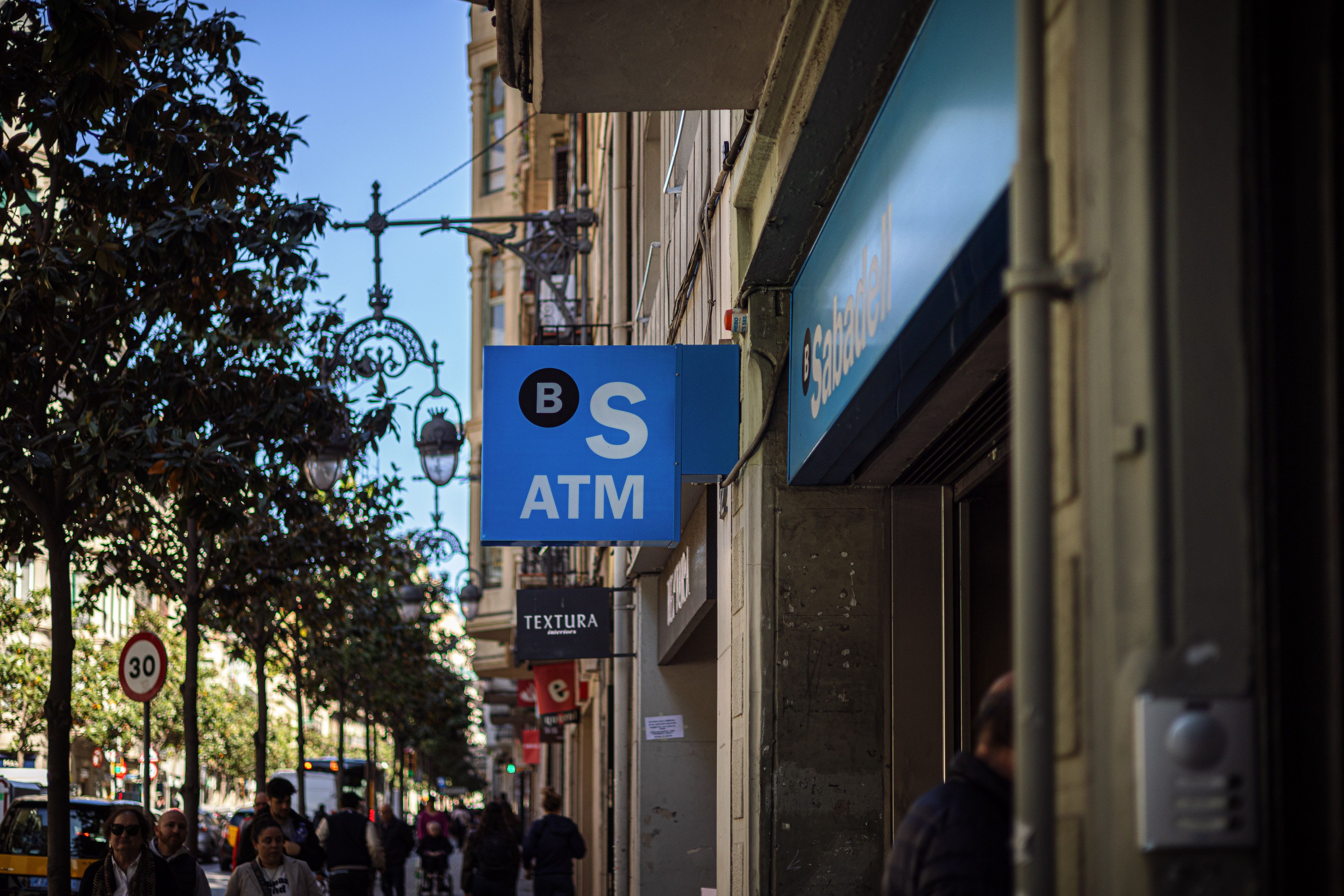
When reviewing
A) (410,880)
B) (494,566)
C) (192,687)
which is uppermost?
(494,566)

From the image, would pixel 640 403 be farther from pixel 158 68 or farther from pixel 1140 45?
pixel 158 68

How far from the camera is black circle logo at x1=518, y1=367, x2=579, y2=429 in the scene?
7531mm

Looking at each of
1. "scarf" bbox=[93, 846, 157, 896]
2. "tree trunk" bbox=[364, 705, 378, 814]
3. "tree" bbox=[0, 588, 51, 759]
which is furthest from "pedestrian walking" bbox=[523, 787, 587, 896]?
"tree trunk" bbox=[364, 705, 378, 814]

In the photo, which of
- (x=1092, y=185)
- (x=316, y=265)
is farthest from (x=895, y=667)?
(x=316, y=265)

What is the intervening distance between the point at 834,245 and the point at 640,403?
2.12m

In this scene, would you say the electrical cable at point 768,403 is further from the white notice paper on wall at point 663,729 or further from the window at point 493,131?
the window at point 493,131

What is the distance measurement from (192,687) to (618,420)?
40.2 feet

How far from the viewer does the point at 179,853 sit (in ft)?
30.6

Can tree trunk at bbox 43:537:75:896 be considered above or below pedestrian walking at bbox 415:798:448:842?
above

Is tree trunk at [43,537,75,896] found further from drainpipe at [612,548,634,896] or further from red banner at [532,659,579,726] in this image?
red banner at [532,659,579,726]

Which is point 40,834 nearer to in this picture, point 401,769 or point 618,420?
point 618,420

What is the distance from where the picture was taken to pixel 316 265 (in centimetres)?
1554

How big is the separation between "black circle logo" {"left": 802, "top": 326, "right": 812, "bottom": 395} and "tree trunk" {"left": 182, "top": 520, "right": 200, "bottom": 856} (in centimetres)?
1171

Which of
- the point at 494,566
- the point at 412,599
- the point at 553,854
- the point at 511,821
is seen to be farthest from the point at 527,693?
the point at 553,854
